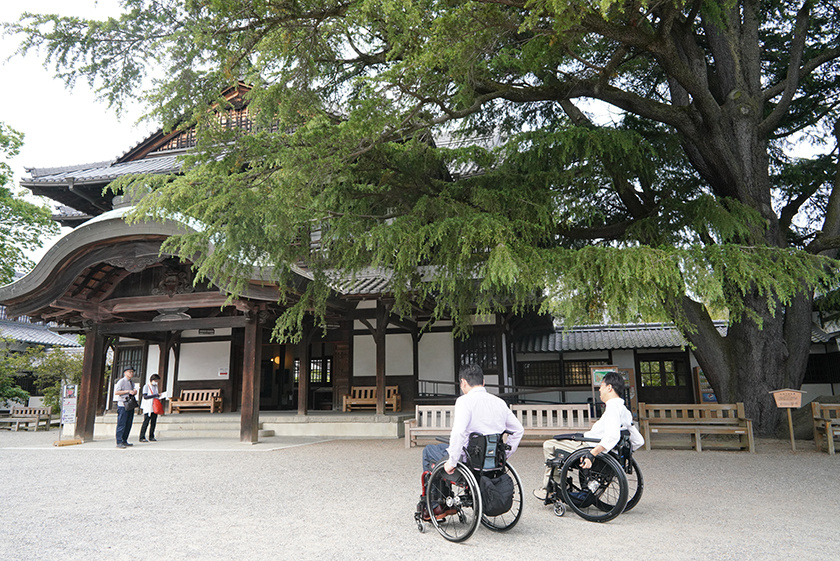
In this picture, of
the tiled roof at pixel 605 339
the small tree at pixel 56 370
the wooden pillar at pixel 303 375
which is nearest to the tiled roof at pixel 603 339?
the tiled roof at pixel 605 339

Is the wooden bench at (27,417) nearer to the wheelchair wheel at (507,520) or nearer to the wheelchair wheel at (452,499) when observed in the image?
the wheelchair wheel at (452,499)

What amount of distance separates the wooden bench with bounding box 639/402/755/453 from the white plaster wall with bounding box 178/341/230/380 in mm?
10259

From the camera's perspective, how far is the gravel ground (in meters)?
3.39

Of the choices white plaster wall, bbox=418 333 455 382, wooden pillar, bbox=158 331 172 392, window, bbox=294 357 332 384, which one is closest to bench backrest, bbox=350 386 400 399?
white plaster wall, bbox=418 333 455 382

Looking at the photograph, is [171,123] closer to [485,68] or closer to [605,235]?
[485,68]

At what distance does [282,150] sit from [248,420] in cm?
555

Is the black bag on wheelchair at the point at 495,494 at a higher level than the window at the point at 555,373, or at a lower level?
lower

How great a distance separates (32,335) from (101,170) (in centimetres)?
1183

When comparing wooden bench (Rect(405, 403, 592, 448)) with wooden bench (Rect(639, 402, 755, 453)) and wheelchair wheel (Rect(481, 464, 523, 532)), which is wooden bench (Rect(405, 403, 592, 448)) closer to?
wooden bench (Rect(639, 402, 755, 453))

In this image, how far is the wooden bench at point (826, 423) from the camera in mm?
7496

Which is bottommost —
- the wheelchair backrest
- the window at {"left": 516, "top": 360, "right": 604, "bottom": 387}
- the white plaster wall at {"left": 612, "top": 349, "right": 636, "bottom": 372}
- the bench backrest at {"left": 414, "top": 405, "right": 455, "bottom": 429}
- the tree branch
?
the bench backrest at {"left": 414, "top": 405, "right": 455, "bottom": 429}

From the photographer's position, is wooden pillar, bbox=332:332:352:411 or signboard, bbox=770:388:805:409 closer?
signboard, bbox=770:388:805:409

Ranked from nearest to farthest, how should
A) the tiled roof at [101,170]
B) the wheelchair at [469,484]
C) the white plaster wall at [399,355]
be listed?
the wheelchair at [469,484] < the white plaster wall at [399,355] < the tiled roof at [101,170]

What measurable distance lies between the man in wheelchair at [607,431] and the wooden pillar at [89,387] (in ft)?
30.6
